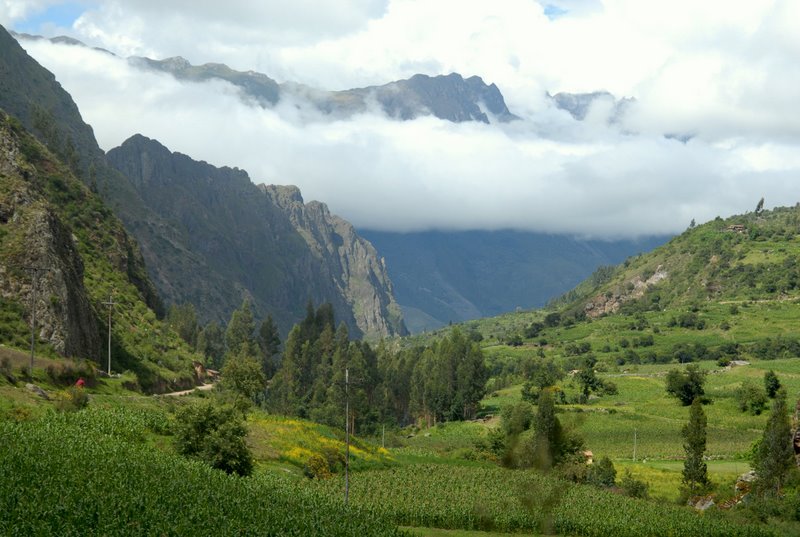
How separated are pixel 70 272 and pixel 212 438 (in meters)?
58.5

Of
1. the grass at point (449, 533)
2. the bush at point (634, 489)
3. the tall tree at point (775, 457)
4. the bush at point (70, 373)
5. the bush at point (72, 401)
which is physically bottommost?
the bush at point (634, 489)

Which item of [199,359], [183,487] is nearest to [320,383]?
[199,359]

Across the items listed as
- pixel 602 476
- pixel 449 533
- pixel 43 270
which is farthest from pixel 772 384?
pixel 43 270

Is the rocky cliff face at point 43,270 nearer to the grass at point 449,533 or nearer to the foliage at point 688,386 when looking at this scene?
the grass at point 449,533

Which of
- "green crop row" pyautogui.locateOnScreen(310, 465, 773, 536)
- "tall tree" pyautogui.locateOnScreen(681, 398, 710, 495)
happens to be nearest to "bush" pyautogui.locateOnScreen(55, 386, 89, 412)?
"green crop row" pyautogui.locateOnScreen(310, 465, 773, 536)

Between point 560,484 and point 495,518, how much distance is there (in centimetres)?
947

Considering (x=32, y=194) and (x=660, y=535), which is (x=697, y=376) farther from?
(x=32, y=194)

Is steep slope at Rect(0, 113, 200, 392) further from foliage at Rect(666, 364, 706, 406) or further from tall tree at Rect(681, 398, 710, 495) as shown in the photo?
foliage at Rect(666, 364, 706, 406)

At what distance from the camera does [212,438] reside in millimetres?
74250

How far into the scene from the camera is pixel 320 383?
19500cm

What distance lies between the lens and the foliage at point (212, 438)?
74375 millimetres

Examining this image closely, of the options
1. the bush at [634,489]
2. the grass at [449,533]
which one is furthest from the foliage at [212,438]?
the bush at [634,489]

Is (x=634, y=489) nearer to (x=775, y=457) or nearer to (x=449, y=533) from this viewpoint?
(x=775, y=457)

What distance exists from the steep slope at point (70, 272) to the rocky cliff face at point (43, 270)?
0.41 ft
